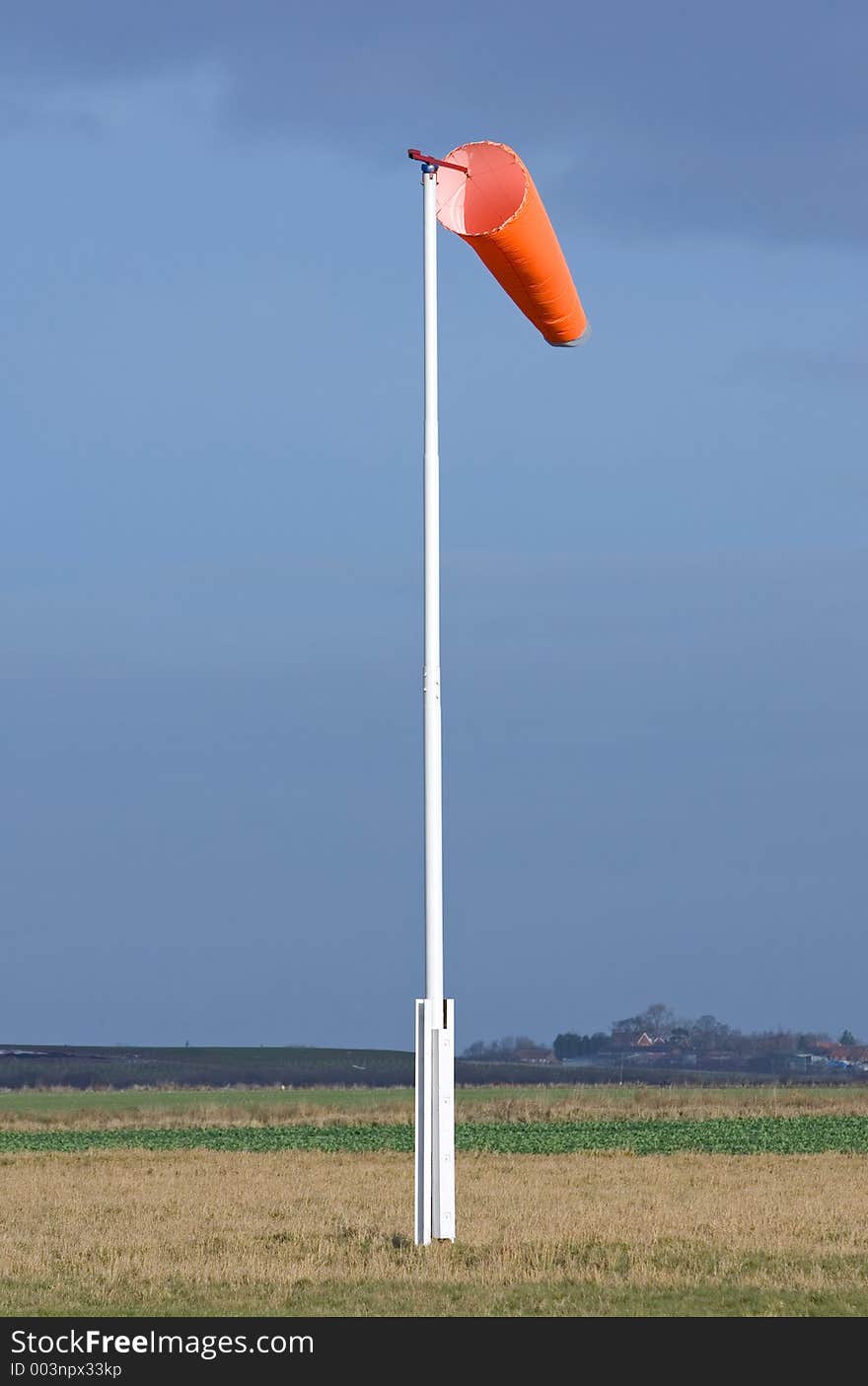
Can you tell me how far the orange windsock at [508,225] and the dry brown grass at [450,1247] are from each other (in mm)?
9786

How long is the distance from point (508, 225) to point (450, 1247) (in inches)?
400

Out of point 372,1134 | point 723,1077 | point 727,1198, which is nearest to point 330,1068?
point 723,1077

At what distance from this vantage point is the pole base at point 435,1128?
16.8 metres

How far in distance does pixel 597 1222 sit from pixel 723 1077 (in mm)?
141971

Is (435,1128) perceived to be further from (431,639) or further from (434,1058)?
(431,639)

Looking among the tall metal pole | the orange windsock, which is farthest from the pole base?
the orange windsock

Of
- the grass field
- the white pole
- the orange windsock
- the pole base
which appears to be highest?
the orange windsock

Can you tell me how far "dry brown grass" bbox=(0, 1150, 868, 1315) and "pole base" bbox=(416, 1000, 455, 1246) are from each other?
394mm

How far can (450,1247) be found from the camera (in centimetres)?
1653

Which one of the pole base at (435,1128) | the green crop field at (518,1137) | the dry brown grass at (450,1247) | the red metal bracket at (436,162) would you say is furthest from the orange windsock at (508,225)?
the green crop field at (518,1137)

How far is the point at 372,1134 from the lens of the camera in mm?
51031

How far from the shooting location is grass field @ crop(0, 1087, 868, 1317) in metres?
14.1

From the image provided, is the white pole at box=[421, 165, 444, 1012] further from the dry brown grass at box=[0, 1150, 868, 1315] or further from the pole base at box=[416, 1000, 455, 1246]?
the dry brown grass at box=[0, 1150, 868, 1315]

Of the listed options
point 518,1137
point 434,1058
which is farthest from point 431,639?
point 518,1137
